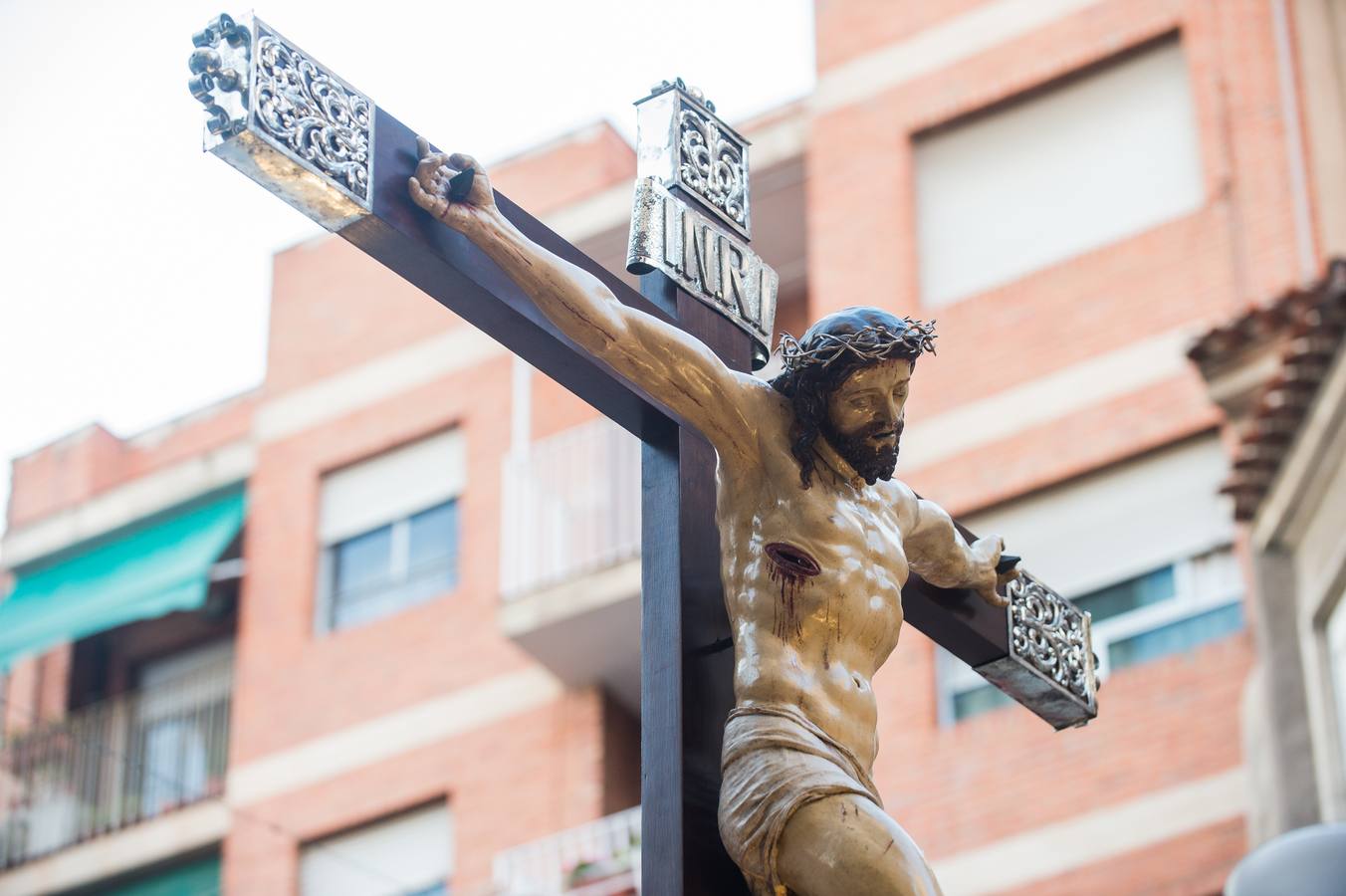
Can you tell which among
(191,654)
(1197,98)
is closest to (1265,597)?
(1197,98)

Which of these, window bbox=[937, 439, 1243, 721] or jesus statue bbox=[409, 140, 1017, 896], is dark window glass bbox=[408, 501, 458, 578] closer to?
window bbox=[937, 439, 1243, 721]

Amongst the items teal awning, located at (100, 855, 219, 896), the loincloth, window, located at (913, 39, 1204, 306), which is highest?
window, located at (913, 39, 1204, 306)

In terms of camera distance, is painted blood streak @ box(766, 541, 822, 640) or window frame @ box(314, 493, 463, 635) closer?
painted blood streak @ box(766, 541, 822, 640)

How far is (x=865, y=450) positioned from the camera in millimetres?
6551

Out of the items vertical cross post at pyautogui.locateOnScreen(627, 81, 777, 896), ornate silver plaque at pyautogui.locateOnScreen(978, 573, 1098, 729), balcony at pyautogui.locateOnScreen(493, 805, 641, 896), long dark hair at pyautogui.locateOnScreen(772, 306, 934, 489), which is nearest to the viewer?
vertical cross post at pyautogui.locateOnScreen(627, 81, 777, 896)

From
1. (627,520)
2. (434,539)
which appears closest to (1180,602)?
(627,520)

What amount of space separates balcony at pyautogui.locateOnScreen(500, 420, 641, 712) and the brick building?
0.04 m

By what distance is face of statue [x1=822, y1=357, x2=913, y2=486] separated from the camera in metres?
6.49

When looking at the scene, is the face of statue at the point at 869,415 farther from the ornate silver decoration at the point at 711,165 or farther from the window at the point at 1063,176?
the window at the point at 1063,176

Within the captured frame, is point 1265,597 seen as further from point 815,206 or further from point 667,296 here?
point 667,296

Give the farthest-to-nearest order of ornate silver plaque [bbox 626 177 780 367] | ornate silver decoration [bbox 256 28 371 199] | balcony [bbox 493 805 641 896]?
balcony [bbox 493 805 641 896], ornate silver plaque [bbox 626 177 780 367], ornate silver decoration [bbox 256 28 371 199]

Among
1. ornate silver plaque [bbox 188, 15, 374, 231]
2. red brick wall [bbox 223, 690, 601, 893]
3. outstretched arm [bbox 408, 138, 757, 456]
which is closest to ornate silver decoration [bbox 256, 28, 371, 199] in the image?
ornate silver plaque [bbox 188, 15, 374, 231]

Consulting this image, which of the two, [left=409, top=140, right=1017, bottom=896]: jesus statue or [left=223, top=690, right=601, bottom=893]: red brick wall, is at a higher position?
[left=223, top=690, right=601, bottom=893]: red brick wall

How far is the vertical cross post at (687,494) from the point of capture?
6227 mm
